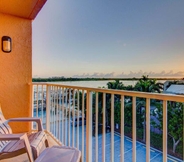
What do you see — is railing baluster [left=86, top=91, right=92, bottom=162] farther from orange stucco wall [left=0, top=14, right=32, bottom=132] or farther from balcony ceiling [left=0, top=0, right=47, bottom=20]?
orange stucco wall [left=0, top=14, right=32, bottom=132]

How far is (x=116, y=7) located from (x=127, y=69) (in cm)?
421

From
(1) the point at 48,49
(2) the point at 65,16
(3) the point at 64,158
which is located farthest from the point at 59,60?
(3) the point at 64,158

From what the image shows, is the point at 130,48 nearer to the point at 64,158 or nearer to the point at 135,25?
the point at 135,25

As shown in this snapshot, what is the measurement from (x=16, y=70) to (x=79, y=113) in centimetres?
196

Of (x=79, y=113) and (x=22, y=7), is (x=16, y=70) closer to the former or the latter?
(x=22, y=7)

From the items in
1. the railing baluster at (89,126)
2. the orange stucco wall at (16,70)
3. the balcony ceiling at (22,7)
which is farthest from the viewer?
the orange stucco wall at (16,70)

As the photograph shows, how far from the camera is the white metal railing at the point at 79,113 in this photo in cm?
134

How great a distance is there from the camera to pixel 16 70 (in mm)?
3625

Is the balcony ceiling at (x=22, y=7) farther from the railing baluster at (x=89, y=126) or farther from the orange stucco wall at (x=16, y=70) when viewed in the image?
the railing baluster at (x=89, y=126)

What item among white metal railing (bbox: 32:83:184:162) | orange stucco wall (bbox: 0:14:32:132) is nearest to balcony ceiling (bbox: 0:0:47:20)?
orange stucco wall (bbox: 0:14:32:132)

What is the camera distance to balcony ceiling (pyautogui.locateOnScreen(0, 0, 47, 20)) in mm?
2863

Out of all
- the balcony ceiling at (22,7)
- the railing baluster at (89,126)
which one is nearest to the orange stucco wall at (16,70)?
the balcony ceiling at (22,7)

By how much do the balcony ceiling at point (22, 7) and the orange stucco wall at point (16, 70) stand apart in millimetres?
188

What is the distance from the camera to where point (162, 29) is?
1170 cm
